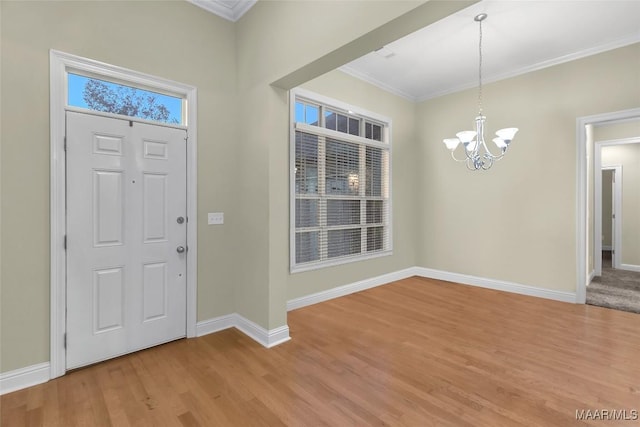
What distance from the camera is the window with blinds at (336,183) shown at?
3930mm

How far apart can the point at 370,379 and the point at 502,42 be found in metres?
4.17

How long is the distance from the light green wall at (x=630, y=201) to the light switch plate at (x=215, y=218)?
312 inches

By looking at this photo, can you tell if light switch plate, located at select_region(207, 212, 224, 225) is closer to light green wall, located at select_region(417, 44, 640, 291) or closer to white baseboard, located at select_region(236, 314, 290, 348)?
white baseboard, located at select_region(236, 314, 290, 348)

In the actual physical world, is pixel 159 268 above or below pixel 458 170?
below

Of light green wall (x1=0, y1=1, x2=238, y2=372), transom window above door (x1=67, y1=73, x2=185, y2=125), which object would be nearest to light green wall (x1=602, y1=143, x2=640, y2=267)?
light green wall (x1=0, y1=1, x2=238, y2=372)

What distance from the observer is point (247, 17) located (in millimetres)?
3100

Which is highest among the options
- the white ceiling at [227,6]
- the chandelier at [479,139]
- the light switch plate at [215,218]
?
the white ceiling at [227,6]

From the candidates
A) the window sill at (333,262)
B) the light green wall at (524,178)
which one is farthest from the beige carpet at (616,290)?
the window sill at (333,262)

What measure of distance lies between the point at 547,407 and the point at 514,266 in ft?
9.77

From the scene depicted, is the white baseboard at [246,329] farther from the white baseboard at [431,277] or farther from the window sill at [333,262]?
the window sill at [333,262]

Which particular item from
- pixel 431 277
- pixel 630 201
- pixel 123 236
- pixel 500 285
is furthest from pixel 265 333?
pixel 630 201

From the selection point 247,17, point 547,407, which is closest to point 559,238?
point 547,407

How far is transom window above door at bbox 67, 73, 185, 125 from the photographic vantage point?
2.46 meters

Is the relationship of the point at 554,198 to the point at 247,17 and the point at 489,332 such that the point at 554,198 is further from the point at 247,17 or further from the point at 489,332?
the point at 247,17
